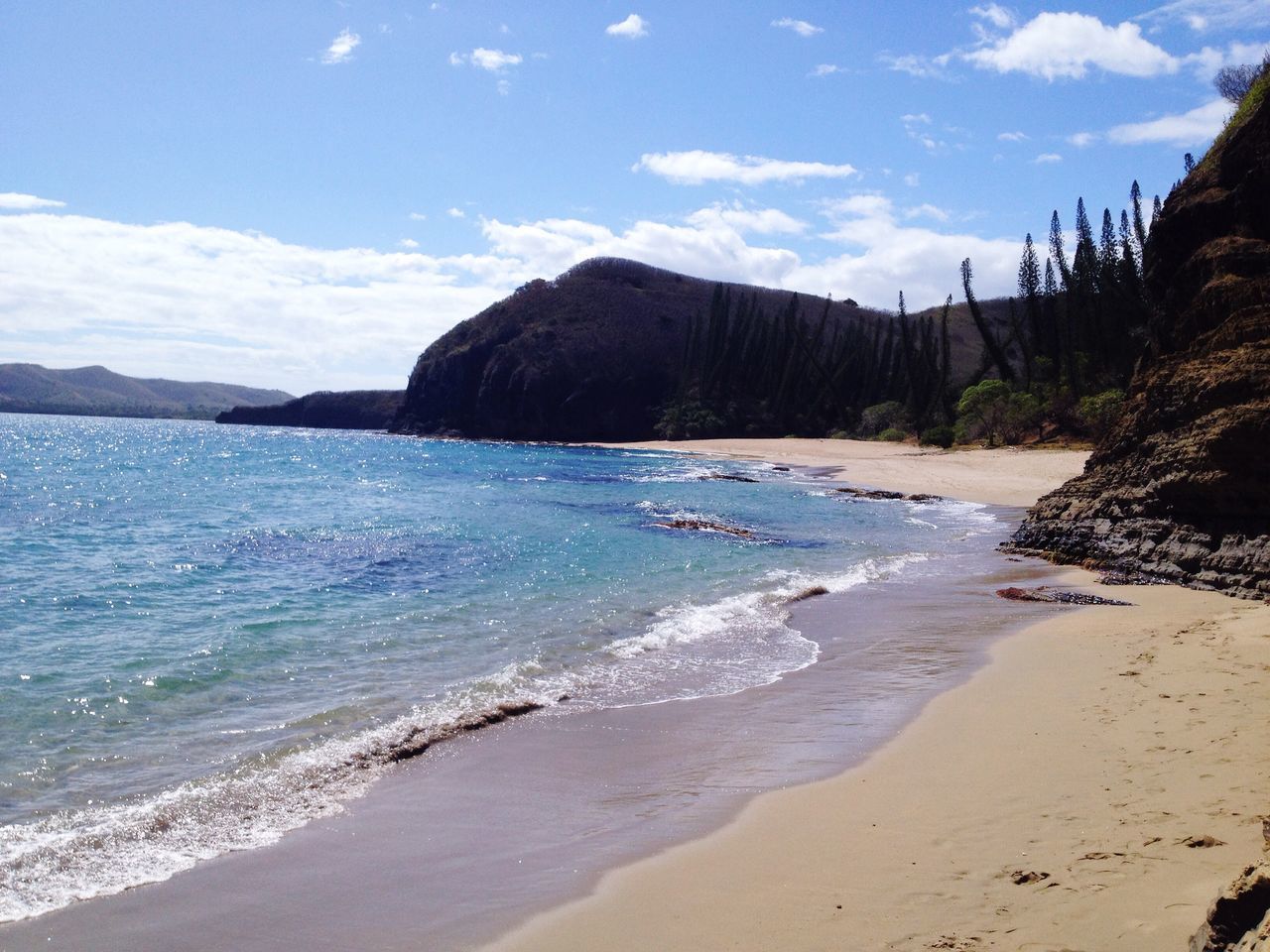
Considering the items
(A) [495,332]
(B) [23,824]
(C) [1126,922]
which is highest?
(A) [495,332]

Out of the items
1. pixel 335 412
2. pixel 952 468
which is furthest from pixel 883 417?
pixel 335 412

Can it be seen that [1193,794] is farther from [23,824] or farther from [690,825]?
[23,824]

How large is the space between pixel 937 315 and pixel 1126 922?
138 metres

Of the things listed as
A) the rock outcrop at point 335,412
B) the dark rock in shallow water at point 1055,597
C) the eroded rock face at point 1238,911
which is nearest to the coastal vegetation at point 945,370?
the dark rock in shallow water at point 1055,597

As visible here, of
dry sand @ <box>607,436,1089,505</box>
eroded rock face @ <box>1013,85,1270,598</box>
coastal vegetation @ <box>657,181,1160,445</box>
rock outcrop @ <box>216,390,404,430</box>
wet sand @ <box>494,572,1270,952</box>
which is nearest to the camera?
wet sand @ <box>494,572,1270,952</box>

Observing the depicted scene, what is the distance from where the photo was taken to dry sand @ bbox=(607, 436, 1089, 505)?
33.9 meters

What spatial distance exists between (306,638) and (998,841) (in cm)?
831

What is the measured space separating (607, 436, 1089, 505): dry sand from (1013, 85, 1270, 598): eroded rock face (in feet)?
49.9

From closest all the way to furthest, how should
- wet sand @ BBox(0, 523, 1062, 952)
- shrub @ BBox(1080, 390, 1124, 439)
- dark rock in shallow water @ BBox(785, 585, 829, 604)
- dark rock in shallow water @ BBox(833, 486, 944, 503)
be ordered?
wet sand @ BBox(0, 523, 1062, 952)
dark rock in shallow water @ BBox(785, 585, 829, 604)
dark rock in shallow water @ BBox(833, 486, 944, 503)
shrub @ BBox(1080, 390, 1124, 439)

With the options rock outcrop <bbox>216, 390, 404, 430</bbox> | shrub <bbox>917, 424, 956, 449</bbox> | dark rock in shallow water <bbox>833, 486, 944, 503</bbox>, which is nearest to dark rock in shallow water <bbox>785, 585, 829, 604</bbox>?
dark rock in shallow water <bbox>833, 486, 944, 503</bbox>

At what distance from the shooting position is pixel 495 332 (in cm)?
11256

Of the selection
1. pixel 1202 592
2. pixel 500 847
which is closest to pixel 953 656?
pixel 1202 592

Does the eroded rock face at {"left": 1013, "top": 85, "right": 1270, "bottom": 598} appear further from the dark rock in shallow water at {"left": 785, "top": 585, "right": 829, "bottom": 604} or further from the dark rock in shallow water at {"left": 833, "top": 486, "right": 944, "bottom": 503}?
the dark rock in shallow water at {"left": 833, "top": 486, "right": 944, "bottom": 503}

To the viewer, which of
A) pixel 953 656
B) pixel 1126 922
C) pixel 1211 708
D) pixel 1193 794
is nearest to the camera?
pixel 1126 922
